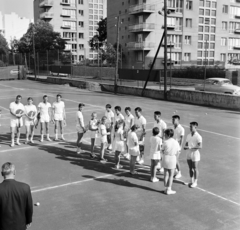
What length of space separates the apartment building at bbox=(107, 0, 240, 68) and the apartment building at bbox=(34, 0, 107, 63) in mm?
23424

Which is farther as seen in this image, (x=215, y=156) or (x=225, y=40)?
(x=225, y=40)

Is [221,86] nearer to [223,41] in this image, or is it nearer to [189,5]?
[189,5]

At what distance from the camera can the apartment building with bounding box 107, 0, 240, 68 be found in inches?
2376

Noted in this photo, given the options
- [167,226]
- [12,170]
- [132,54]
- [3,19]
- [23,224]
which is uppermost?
[3,19]

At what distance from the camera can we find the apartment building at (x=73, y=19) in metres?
89.8

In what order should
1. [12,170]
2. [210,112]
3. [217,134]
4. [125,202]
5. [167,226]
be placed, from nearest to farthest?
[12,170] < [167,226] < [125,202] < [217,134] < [210,112]

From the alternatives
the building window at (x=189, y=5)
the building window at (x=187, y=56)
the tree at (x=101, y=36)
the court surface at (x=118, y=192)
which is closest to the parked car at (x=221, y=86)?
the court surface at (x=118, y=192)

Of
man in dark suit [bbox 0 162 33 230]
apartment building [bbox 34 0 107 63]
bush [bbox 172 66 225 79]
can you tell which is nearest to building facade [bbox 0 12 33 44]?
apartment building [bbox 34 0 107 63]

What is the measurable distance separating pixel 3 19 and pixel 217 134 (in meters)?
135

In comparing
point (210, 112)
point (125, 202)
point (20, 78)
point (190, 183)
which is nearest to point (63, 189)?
point (125, 202)

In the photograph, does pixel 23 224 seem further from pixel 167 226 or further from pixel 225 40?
pixel 225 40

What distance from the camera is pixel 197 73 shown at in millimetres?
47062

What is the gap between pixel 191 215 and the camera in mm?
7336

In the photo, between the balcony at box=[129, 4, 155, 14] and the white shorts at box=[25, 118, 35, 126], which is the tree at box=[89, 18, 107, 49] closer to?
the balcony at box=[129, 4, 155, 14]
